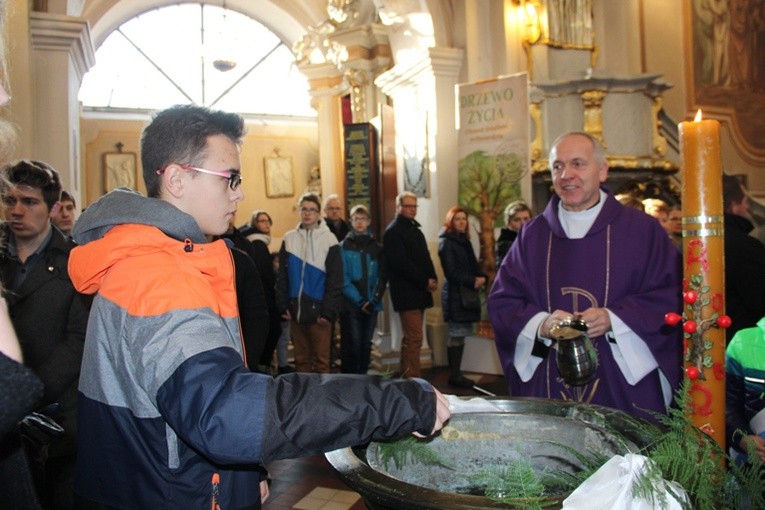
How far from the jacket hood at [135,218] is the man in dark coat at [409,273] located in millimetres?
4949

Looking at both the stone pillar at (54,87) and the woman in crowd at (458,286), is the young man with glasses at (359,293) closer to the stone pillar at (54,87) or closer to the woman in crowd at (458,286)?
the woman in crowd at (458,286)

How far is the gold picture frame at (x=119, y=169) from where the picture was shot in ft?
47.7

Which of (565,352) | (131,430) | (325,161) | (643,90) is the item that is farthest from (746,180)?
(131,430)

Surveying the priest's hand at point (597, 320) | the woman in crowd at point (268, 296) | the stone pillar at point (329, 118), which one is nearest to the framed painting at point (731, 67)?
the stone pillar at point (329, 118)

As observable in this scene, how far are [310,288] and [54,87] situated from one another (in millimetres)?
3029

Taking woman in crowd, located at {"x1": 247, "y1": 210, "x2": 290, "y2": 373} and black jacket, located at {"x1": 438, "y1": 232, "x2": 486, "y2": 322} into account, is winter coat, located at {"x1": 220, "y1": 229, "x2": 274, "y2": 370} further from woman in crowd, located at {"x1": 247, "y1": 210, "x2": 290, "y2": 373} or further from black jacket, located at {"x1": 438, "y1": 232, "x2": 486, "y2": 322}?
black jacket, located at {"x1": 438, "y1": 232, "x2": 486, "y2": 322}

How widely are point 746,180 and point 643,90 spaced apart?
4.13 m

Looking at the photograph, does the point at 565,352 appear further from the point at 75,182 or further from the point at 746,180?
the point at 746,180

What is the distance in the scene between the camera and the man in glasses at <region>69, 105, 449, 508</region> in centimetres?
116

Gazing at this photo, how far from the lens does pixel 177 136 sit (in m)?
1.51

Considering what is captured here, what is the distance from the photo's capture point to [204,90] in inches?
653

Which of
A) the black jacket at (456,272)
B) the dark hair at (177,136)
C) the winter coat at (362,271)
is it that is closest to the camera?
the dark hair at (177,136)

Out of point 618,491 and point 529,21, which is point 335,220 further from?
point 618,491

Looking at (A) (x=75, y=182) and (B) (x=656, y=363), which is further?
(A) (x=75, y=182)
